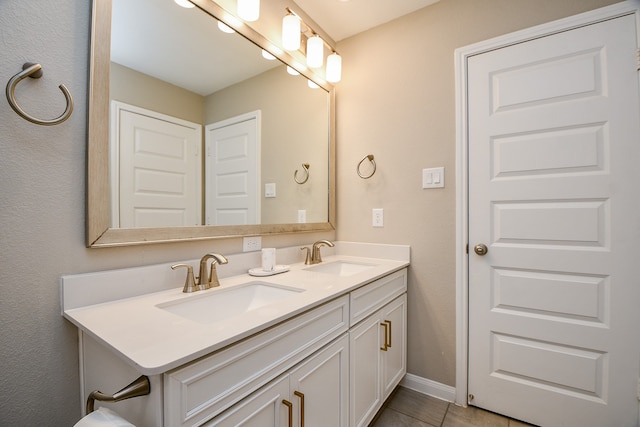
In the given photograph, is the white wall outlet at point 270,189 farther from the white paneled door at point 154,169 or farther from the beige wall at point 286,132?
the white paneled door at point 154,169

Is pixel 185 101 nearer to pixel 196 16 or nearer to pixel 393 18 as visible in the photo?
pixel 196 16

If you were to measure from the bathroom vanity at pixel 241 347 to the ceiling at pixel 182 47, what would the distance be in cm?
79

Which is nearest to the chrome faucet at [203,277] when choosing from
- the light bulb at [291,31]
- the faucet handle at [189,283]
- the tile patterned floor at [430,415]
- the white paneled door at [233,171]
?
the faucet handle at [189,283]

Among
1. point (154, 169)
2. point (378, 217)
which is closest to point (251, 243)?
point (154, 169)

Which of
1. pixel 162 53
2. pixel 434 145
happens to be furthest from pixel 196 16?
pixel 434 145

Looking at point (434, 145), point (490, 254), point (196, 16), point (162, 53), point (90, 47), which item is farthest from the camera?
point (434, 145)

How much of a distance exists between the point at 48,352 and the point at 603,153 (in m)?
2.33

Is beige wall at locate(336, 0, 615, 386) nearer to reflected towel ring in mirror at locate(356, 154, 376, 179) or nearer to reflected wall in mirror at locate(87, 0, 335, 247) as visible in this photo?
reflected towel ring in mirror at locate(356, 154, 376, 179)

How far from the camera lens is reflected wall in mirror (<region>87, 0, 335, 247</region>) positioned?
3.15ft

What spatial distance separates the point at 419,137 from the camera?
1799 mm

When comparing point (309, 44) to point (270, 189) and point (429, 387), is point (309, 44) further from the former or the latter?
point (429, 387)

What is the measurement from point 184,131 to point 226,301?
74 centimetres

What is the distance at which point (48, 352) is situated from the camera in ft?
2.79

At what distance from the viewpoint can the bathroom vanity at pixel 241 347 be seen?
2.11 ft
